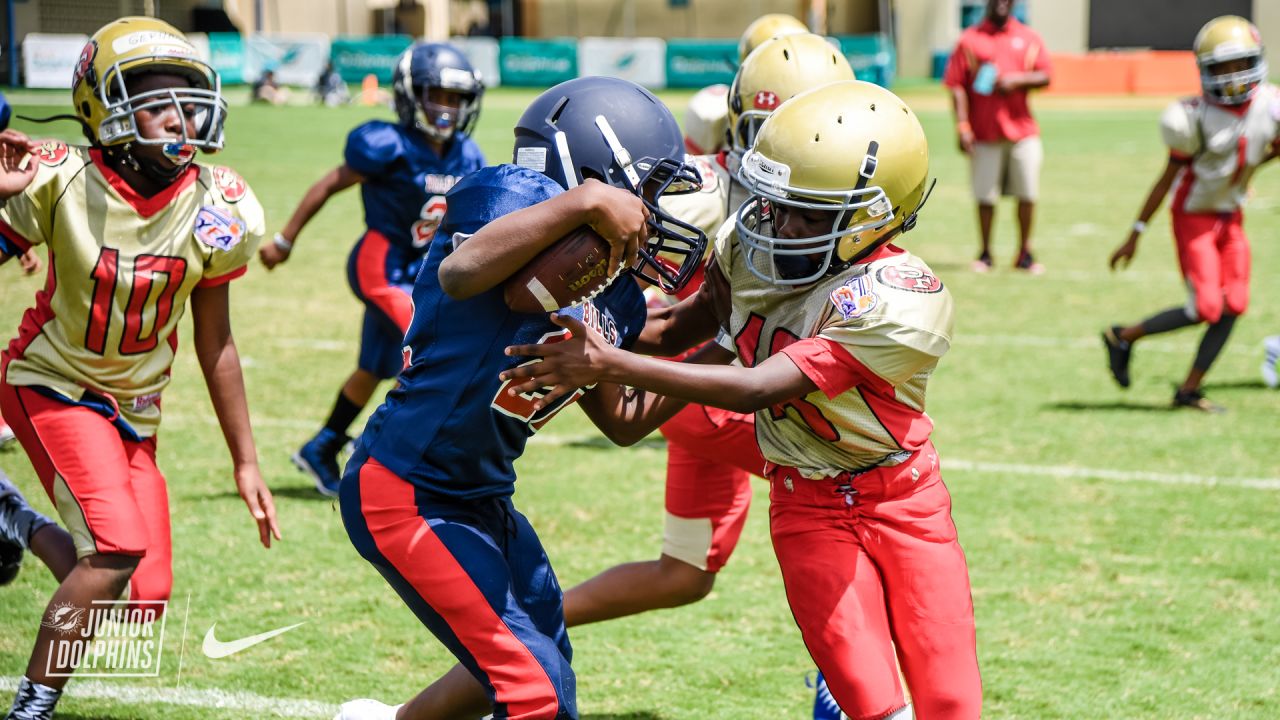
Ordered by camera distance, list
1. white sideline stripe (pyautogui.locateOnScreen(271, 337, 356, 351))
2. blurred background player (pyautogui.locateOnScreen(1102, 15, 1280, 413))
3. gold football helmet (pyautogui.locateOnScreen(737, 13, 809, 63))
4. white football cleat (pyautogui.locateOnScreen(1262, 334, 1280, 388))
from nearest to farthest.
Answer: gold football helmet (pyautogui.locateOnScreen(737, 13, 809, 63)) → blurred background player (pyautogui.locateOnScreen(1102, 15, 1280, 413)) → white football cleat (pyautogui.locateOnScreen(1262, 334, 1280, 388)) → white sideline stripe (pyautogui.locateOnScreen(271, 337, 356, 351))

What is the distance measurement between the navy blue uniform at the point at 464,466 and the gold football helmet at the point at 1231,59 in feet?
18.2

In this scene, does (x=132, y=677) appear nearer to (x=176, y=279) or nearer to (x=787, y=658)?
(x=176, y=279)

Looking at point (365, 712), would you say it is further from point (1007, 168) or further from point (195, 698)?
point (1007, 168)

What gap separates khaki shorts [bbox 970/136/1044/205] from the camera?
12567mm

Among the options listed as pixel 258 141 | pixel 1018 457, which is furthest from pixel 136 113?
pixel 258 141

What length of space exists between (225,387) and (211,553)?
1714mm

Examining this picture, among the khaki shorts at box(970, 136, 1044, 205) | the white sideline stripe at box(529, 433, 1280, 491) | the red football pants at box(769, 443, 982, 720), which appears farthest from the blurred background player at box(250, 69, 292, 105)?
the red football pants at box(769, 443, 982, 720)

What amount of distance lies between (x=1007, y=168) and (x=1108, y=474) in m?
6.65

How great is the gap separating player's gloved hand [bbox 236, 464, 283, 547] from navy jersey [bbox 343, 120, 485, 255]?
2.85m

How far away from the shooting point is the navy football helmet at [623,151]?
307cm

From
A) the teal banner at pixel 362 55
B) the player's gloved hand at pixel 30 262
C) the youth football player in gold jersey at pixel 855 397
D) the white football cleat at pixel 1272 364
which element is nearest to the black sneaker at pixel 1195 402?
the white football cleat at pixel 1272 364

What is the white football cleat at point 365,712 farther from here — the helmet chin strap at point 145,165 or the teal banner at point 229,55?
the teal banner at point 229,55

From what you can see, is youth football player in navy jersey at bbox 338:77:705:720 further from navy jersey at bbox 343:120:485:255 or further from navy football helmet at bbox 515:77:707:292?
navy jersey at bbox 343:120:485:255

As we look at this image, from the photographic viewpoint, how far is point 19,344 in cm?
395
